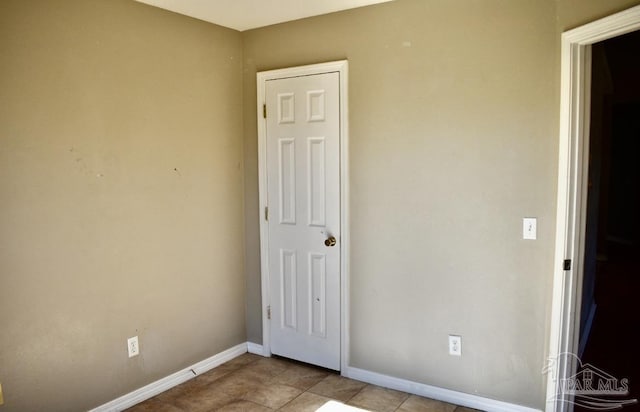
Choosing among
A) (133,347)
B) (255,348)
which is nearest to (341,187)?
(255,348)

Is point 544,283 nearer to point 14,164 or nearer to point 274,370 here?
point 274,370

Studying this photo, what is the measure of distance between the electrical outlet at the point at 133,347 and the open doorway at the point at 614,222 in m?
2.74

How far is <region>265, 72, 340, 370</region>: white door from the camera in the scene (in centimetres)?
320

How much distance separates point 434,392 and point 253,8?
107 inches

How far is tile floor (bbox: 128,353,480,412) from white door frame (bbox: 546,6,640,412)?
72 cm

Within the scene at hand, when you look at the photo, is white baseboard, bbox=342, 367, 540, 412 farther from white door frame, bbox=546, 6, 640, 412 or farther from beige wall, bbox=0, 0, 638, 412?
white door frame, bbox=546, 6, 640, 412

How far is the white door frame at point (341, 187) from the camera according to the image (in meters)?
3.11

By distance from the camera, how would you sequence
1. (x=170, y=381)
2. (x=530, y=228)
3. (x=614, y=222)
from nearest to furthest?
(x=530, y=228) → (x=170, y=381) → (x=614, y=222)

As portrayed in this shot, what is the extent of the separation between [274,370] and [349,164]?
1.60m

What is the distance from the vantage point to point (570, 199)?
2355mm

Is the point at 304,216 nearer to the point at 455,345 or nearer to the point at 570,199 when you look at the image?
the point at 455,345

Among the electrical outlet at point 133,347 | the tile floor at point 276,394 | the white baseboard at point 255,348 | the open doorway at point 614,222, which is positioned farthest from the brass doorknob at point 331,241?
the open doorway at point 614,222

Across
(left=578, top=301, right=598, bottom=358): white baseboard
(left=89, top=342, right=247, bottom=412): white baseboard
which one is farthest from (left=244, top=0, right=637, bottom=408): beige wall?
(left=578, top=301, right=598, bottom=358): white baseboard

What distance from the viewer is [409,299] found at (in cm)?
298
